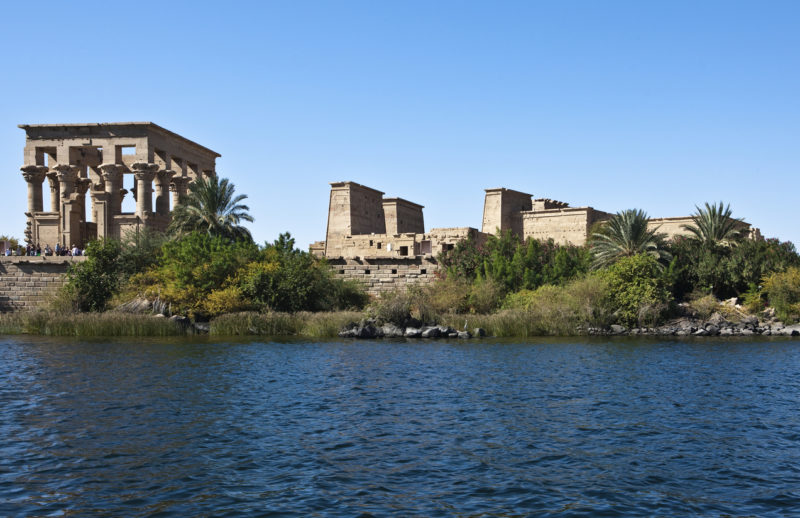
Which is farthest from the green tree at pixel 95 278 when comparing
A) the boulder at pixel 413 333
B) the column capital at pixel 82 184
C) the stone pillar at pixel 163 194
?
the boulder at pixel 413 333

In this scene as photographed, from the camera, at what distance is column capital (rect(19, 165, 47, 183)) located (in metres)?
43.4

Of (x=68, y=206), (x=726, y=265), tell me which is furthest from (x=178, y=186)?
(x=726, y=265)

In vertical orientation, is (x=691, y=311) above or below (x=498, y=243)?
below

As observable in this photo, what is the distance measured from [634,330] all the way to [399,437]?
22192mm

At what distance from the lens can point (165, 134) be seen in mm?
43812

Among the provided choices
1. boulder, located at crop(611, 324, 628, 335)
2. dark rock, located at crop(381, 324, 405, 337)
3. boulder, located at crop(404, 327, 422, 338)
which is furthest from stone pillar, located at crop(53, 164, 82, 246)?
boulder, located at crop(611, 324, 628, 335)

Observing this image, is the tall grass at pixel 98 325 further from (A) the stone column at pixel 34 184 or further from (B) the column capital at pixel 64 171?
(A) the stone column at pixel 34 184

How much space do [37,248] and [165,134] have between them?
9.95 metres

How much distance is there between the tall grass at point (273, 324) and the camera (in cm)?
3216

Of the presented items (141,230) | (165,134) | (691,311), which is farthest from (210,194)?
(691,311)

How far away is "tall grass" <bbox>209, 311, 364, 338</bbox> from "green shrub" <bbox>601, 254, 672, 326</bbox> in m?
11.4

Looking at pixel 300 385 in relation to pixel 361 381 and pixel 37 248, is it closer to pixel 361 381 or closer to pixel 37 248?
pixel 361 381

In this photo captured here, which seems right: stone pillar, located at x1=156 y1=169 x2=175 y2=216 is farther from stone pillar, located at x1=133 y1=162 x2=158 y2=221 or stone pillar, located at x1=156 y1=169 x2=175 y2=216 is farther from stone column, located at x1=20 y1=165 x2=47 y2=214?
stone column, located at x1=20 y1=165 x2=47 y2=214

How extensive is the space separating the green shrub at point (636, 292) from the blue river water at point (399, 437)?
383 inches
